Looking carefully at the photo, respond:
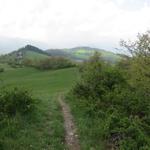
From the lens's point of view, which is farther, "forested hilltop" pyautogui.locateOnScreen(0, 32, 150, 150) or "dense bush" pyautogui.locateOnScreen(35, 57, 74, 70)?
"dense bush" pyautogui.locateOnScreen(35, 57, 74, 70)

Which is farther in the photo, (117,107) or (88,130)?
(117,107)

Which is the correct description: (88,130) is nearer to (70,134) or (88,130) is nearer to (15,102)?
(70,134)

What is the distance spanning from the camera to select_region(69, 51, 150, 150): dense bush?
14.4m

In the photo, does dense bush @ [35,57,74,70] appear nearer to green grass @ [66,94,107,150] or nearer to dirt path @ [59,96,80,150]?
green grass @ [66,94,107,150]

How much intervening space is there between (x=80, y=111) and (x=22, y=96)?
13.4 feet

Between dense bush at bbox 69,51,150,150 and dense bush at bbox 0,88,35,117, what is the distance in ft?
11.7

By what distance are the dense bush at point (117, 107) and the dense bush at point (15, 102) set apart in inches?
141

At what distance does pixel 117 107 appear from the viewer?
19781 millimetres

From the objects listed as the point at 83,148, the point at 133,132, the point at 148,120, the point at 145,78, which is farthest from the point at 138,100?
the point at 83,148

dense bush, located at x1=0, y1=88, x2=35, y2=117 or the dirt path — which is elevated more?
dense bush, located at x1=0, y1=88, x2=35, y2=117

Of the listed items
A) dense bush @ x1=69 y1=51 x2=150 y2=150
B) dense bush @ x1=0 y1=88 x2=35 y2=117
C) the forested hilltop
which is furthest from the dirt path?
dense bush @ x1=0 y1=88 x2=35 y2=117

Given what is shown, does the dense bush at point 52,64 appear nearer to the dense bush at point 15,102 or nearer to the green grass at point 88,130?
the green grass at point 88,130

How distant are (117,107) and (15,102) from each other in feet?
18.7

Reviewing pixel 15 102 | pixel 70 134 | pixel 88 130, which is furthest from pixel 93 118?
pixel 15 102
